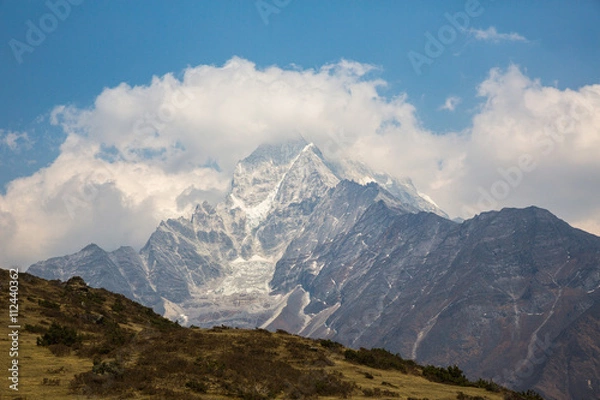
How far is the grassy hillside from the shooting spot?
35.1m

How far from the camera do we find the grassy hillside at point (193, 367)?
3506cm

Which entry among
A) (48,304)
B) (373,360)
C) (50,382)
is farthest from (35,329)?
(373,360)

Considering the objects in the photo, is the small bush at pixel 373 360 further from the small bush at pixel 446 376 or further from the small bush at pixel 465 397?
the small bush at pixel 465 397

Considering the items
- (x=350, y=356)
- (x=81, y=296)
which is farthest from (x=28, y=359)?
(x=81, y=296)

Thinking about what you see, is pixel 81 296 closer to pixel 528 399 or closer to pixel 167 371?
pixel 167 371

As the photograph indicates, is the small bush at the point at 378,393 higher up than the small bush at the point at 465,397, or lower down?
higher up

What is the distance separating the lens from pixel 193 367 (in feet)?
131

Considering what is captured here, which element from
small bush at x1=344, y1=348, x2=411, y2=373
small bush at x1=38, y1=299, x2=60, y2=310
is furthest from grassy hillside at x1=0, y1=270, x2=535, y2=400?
small bush at x1=344, y1=348, x2=411, y2=373

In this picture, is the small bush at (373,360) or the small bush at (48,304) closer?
the small bush at (373,360)

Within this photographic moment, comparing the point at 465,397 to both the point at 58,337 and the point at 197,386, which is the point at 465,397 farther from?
the point at 58,337

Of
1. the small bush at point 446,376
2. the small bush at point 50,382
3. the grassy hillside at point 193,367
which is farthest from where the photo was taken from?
the small bush at point 446,376

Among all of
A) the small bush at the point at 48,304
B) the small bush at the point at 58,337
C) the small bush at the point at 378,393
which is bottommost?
the small bush at the point at 378,393

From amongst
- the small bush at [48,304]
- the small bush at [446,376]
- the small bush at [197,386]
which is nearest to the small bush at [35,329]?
the small bush at [48,304]

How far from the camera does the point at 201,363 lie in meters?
41.3
